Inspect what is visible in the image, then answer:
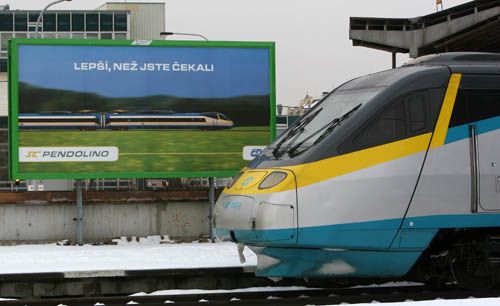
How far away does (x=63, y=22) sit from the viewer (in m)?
64.4

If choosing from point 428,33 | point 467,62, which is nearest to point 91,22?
point 428,33

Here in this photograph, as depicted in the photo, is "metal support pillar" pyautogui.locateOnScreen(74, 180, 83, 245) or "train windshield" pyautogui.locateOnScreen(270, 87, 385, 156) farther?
"metal support pillar" pyautogui.locateOnScreen(74, 180, 83, 245)

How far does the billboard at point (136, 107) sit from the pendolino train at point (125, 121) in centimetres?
2

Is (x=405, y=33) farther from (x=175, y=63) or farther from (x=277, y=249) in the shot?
(x=277, y=249)

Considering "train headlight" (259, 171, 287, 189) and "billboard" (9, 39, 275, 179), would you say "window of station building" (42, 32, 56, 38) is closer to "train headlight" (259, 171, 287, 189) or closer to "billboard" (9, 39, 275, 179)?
"billboard" (9, 39, 275, 179)

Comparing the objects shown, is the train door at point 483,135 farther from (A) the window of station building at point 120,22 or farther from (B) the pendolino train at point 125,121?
(A) the window of station building at point 120,22

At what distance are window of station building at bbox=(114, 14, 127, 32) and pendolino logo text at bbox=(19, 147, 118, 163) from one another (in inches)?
2025

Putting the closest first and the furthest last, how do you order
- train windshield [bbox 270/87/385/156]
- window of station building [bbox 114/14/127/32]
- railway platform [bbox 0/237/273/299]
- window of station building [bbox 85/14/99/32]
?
train windshield [bbox 270/87/385/156] → railway platform [bbox 0/237/273/299] → window of station building [bbox 85/14/99/32] → window of station building [bbox 114/14/127/32]

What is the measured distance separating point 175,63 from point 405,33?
83.6 ft

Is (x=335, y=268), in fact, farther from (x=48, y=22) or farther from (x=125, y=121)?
(x=48, y=22)

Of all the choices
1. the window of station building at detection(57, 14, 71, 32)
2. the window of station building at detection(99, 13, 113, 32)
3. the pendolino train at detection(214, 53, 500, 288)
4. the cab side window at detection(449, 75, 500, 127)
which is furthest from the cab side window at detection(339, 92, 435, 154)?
the window of station building at detection(99, 13, 113, 32)

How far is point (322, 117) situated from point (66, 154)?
706 centimetres

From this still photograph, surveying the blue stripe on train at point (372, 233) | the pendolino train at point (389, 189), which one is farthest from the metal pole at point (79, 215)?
the blue stripe on train at point (372, 233)

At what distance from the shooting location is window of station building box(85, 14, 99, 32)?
64438mm
